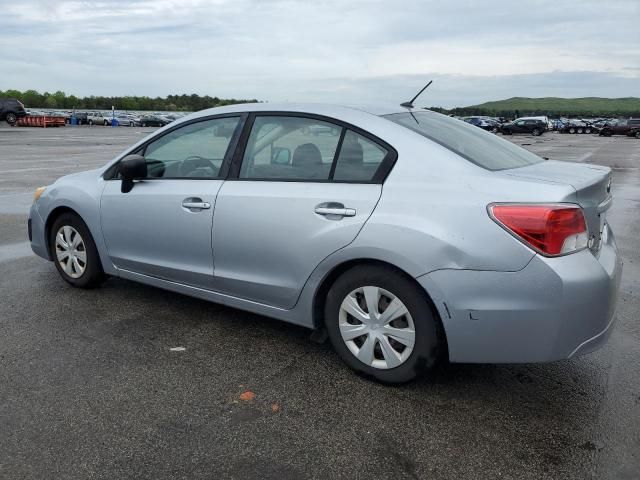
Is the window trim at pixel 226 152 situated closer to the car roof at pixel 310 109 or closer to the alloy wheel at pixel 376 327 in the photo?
the car roof at pixel 310 109

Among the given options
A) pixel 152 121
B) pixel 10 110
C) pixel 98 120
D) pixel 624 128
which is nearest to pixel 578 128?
pixel 624 128

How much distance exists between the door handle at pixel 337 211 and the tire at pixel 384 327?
1.02 ft

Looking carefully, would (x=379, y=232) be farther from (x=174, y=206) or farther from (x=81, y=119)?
(x=81, y=119)

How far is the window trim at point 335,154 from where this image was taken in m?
3.41

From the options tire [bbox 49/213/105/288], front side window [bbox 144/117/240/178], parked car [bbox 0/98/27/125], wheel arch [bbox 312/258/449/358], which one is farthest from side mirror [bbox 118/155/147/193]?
parked car [bbox 0/98/27/125]

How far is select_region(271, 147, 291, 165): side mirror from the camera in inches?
152

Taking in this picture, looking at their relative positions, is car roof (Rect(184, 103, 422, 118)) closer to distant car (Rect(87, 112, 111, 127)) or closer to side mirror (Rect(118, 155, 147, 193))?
Answer: side mirror (Rect(118, 155, 147, 193))

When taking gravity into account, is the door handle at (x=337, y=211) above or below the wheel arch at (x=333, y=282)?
above

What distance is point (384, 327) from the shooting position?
3.35 metres

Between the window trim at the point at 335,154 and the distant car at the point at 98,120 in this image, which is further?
the distant car at the point at 98,120

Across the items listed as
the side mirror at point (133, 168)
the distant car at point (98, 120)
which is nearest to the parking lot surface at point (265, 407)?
the side mirror at point (133, 168)

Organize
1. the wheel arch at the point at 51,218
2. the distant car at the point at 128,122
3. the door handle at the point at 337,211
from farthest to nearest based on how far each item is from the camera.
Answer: the distant car at the point at 128,122 < the wheel arch at the point at 51,218 < the door handle at the point at 337,211

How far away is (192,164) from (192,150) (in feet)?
0.39

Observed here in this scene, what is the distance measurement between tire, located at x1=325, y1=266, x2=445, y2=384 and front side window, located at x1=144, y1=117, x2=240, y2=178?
131 cm
